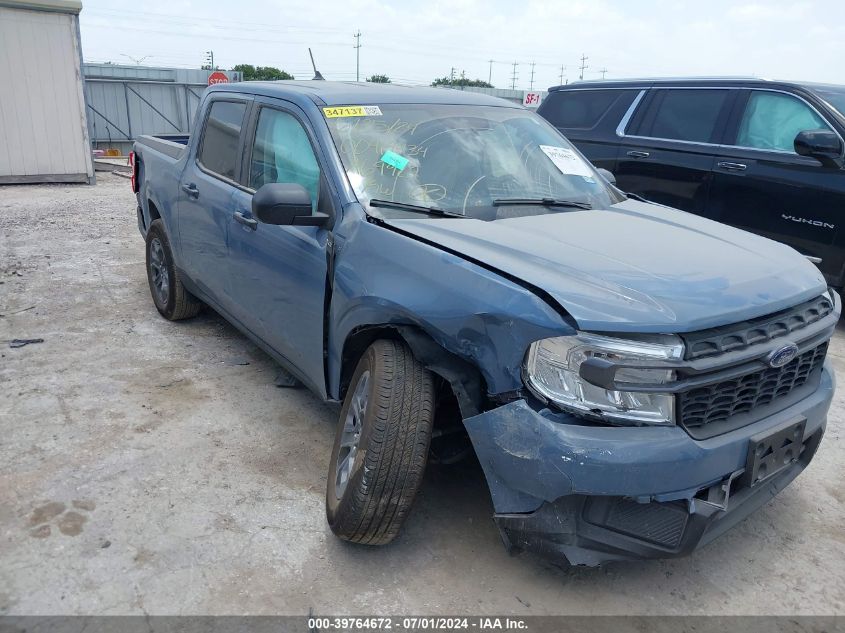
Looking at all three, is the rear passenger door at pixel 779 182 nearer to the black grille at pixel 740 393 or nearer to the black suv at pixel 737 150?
the black suv at pixel 737 150

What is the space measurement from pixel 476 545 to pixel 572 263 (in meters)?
1.23

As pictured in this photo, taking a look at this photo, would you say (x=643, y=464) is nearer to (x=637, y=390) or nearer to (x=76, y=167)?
(x=637, y=390)

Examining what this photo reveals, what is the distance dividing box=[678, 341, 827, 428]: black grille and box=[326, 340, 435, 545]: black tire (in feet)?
2.97

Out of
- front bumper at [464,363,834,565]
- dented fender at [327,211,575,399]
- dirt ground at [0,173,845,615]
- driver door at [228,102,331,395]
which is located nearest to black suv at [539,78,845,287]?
dirt ground at [0,173,845,615]

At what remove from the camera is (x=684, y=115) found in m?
6.31

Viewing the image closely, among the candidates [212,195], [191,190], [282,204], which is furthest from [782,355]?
[191,190]

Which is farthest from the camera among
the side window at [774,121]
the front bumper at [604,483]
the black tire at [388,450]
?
the side window at [774,121]

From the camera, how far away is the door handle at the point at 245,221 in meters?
3.66

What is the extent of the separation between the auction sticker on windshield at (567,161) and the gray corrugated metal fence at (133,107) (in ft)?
58.7

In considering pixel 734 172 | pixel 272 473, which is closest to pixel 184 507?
pixel 272 473

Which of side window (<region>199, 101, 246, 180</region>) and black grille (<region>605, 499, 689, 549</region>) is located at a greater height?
side window (<region>199, 101, 246, 180</region>)

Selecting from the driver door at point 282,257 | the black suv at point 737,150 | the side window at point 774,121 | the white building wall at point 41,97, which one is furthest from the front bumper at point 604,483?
the white building wall at point 41,97

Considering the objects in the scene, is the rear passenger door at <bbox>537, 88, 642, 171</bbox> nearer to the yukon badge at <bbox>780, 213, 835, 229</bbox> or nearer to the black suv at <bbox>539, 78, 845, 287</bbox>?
the black suv at <bbox>539, 78, 845, 287</bbox>

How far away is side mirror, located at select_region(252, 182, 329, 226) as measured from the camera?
298 centimetres
